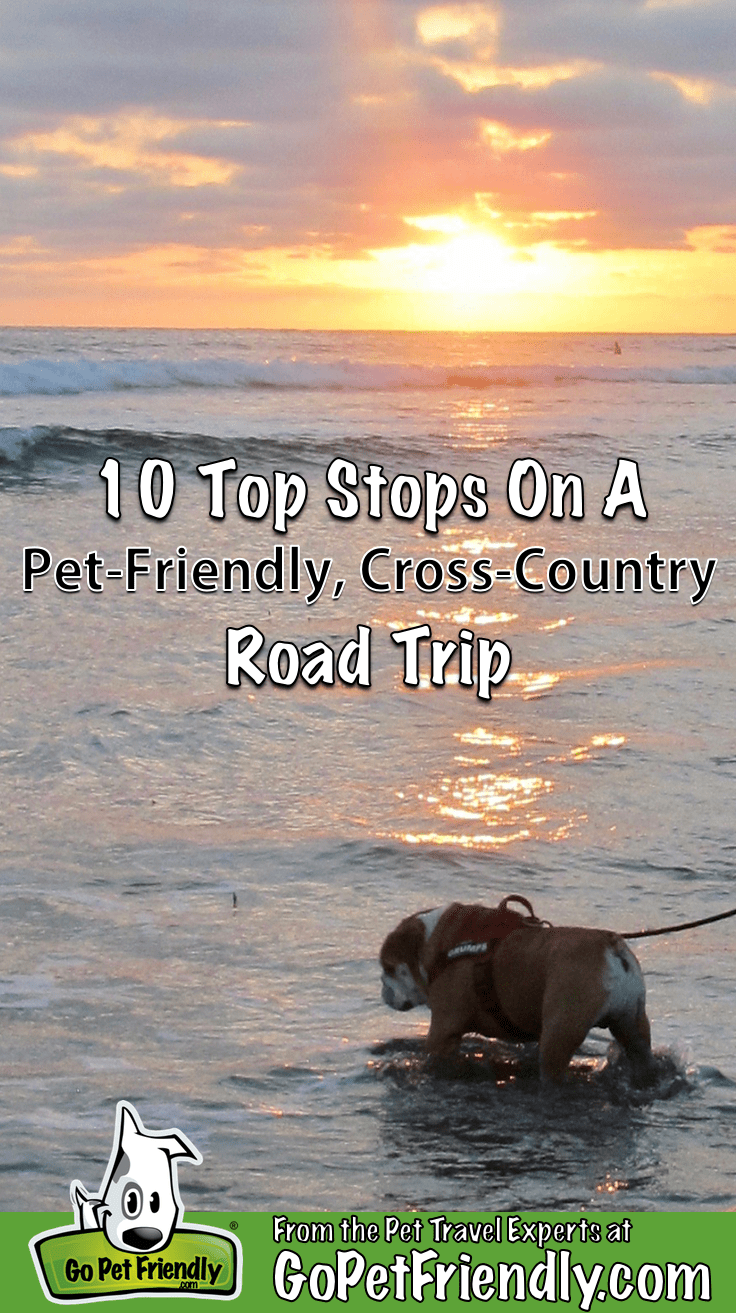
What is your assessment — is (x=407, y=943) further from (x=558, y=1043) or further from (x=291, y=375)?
(x=291, y=375)

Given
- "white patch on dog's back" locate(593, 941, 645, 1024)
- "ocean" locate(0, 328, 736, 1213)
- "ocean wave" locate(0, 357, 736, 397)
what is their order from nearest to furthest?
1. "white patch on dog's back" locate(593, 941, 645, 1024)
2. "ocean" locate(0, 328, 736, 1213)
3. "ocean wave" locate(0, 357, 736, 397)

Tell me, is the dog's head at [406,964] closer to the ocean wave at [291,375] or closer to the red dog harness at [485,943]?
the red dog harness at [485,943]

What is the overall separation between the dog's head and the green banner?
979 millimetres

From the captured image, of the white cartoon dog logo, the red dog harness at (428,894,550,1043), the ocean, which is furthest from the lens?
the red dog harness at (428,894,550,1043)

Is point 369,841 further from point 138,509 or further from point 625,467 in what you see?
point 625,467

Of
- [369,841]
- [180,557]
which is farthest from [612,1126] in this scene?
[180,557]

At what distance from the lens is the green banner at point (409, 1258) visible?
339 cm

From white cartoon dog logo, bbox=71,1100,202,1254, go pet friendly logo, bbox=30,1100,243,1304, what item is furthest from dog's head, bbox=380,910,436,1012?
go pet friendly logo, bbox=30,1100,243,1304

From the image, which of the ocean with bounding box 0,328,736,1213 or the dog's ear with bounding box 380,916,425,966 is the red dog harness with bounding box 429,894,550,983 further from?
the ocean with bounding box 0,328,736,1213

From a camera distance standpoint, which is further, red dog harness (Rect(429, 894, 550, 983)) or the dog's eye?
red dog harness (Rect(429, 894, 550, 983))

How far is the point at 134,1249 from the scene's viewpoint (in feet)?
11.3

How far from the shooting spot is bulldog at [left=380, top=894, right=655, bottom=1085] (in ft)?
13.8

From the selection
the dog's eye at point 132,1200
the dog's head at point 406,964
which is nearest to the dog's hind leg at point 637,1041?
the dog's head at point 406,964

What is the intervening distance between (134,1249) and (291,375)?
4245 centimetres
